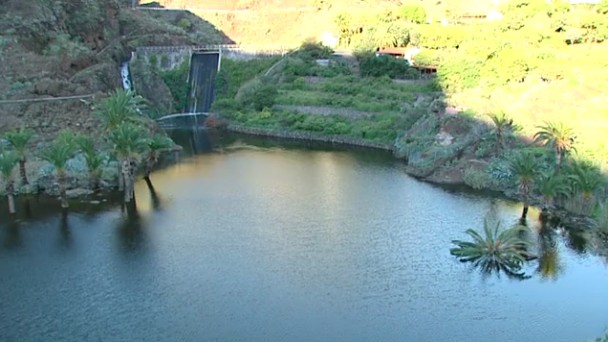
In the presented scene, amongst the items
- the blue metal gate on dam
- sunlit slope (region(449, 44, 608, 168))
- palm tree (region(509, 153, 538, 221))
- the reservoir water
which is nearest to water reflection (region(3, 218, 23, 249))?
the reservoir water

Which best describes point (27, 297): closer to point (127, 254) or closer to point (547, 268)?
point (127, 254)

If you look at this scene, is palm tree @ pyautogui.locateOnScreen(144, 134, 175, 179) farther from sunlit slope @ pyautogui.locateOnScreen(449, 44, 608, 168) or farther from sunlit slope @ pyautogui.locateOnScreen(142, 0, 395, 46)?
sunlit slope @ pyautogui.locateOnScreen(142, 0, 395, 46)

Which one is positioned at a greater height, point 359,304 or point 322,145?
point 322,145

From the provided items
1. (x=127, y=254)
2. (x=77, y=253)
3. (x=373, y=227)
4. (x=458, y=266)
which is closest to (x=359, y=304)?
(x=458, y=266)

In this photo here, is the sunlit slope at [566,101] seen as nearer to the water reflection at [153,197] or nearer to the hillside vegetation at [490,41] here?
the hillside vegetation at [490,41]

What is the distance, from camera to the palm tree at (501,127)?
177 feet

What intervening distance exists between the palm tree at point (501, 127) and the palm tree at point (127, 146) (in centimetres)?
2896

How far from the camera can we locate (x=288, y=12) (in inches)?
4441

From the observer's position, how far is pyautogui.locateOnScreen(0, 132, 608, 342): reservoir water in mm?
30125

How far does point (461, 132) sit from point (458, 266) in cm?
2672

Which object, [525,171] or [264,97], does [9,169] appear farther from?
[264,97]

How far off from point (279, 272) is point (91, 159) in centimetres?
2248

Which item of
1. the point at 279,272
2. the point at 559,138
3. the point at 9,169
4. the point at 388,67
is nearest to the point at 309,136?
the point at 388,67

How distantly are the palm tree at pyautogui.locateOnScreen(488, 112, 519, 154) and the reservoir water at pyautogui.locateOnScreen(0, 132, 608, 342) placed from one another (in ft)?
23.5
